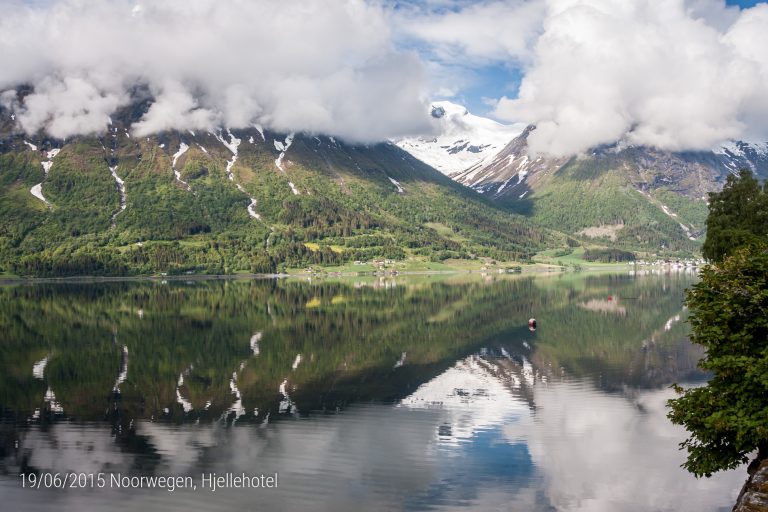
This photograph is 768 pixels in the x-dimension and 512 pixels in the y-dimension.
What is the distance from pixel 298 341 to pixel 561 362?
36744 millimetres

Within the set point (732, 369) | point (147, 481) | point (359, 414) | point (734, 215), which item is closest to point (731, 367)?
point (732, 369)

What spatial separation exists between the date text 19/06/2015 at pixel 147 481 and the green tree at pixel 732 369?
892 inches

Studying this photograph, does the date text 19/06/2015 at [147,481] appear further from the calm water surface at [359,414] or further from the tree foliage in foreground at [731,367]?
the tree foliage in foreground at [731,367]

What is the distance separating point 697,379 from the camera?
6650 centimetres

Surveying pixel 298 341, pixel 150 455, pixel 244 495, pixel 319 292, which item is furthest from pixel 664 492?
pixel 319 292

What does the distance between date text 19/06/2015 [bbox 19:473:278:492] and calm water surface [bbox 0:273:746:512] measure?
547 millimetres

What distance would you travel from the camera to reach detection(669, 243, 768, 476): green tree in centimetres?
2759

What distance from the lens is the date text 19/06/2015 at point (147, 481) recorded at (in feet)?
123

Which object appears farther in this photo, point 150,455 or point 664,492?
point 150,455

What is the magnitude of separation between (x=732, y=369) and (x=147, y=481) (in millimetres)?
31844

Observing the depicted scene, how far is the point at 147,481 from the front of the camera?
38.5m

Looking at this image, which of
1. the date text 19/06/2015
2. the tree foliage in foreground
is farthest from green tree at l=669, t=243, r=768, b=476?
the date text 19/06/2015

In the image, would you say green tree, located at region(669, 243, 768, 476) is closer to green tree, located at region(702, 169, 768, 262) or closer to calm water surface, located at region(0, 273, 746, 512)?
calm water surface, located at region(0, 273, 746, 512)

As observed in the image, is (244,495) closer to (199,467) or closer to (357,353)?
(199,467)
